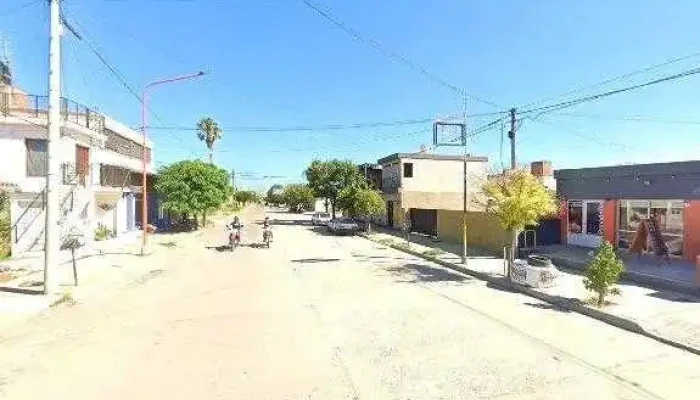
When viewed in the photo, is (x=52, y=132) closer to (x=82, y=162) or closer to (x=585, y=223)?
(x=82, y=162)

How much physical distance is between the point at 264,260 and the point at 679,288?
15.1 meters

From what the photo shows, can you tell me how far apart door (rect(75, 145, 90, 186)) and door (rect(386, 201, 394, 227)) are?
25705 mm

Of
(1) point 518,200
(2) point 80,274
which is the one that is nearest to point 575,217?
(1) point 518,200

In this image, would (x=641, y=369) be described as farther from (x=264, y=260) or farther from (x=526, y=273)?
(x=264, y=260)

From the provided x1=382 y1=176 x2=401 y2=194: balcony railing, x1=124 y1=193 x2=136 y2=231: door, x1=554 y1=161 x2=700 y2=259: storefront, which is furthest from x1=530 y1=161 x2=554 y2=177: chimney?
x1=124 y1=193 x2=136 y2=231: door

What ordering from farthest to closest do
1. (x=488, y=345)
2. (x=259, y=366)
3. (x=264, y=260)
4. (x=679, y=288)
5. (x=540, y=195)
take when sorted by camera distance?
(x=264, y=260) < (x=540, y=195) < (x=679, y=288) < (x=488, y=345) < (x=259, y=366)

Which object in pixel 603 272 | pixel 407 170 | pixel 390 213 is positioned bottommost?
pixel 603 272

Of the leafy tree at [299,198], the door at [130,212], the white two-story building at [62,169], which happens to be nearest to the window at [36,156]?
the white two-story building at [62,169]

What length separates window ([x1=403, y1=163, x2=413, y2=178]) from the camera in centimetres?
4353

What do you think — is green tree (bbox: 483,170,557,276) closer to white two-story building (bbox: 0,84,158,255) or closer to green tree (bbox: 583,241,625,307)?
green tree (bbox: 583,241,625,307)

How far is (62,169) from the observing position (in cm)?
2394

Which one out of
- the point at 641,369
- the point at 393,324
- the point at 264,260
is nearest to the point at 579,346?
the point at 641,369

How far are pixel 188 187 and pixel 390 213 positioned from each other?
18097 mm

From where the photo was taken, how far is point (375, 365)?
27.6ft
